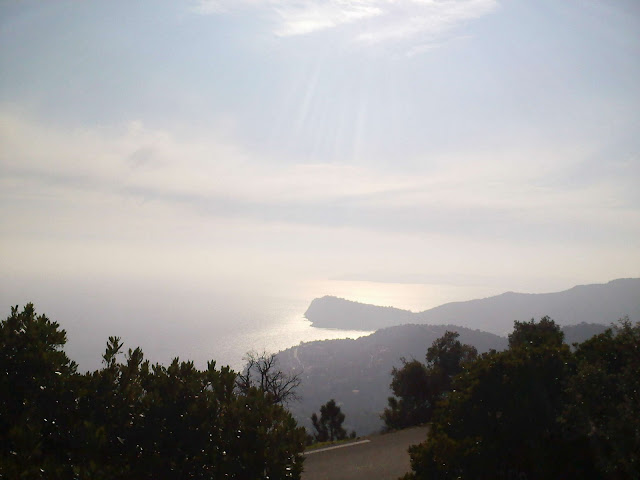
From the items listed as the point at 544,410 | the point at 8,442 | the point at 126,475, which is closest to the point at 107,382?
the point at 8,442

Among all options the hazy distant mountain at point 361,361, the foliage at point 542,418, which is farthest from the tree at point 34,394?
the hazy distant mountain at point 361,361

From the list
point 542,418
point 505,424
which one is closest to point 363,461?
point 505,424

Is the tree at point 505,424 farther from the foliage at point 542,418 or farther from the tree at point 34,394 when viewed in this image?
the tree at point 34,394

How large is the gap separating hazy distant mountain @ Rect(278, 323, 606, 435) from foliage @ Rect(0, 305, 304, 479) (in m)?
103

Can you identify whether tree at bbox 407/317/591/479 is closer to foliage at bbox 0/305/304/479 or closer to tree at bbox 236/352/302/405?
foliage at bbox 0/305/304/479

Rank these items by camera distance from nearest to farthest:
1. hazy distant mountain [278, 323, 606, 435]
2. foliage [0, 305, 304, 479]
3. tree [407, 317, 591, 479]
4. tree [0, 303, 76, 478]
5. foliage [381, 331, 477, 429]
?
tree [0, 303, 76, 478], foliage [0, 305, 304, 479], tree [407, 317, 591, 479], foliage [381, 331, 477, 429], hazy distant mountain [278, 323, 606, 435]

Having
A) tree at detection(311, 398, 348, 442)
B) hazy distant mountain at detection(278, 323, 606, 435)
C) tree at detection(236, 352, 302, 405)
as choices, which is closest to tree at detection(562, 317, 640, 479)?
tree at detection(236, 352, 302, 405)

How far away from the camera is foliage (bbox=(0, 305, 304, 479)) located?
593 centimetres

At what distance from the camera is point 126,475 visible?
5402mm

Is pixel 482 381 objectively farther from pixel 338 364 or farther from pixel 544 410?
pixel 338 364

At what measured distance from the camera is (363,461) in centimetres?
1552

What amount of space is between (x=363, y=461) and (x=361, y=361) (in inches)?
5994

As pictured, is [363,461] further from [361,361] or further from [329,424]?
[361,361]

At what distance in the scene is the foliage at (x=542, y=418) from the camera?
29.9ft
